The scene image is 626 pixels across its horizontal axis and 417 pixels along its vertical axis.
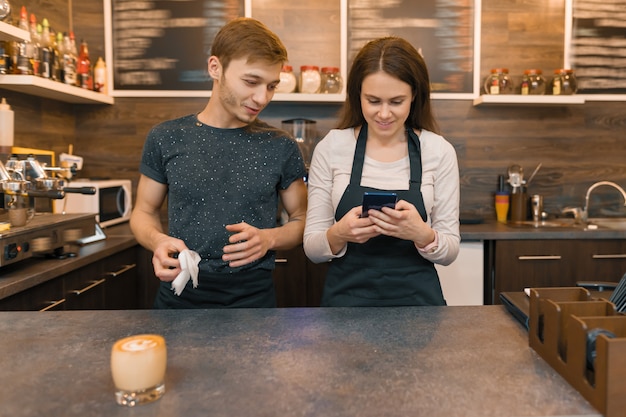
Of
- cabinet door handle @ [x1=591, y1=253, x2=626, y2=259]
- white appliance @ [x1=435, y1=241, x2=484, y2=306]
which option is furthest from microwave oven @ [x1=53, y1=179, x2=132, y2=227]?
cabinet door handle @ [x1=591, y1=253, x2=626, y2=259]

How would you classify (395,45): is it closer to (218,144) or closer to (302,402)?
(218,144)

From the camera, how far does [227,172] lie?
5.56 ft

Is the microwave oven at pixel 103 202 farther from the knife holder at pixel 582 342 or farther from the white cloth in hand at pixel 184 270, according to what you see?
the knife holder at pixel 582 342

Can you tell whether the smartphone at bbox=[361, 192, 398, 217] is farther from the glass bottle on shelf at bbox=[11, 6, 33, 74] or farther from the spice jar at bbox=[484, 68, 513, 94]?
the spice jar at bbox=[484, 68, 513, 94]

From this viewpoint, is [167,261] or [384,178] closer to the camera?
[167,261]

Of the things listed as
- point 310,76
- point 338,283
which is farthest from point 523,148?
point 338,283

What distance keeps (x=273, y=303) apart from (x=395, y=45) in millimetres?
838

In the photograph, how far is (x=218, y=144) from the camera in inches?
67.4

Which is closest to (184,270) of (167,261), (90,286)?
(167,261)

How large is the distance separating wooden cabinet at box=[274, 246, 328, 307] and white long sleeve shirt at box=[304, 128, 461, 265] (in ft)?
4.29

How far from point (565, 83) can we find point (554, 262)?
111cm

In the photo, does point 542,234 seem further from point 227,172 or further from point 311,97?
point 227,172

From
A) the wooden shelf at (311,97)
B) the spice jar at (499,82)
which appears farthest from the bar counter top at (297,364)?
the spice jar at (499,82)

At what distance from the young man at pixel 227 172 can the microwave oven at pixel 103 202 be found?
1.08m
